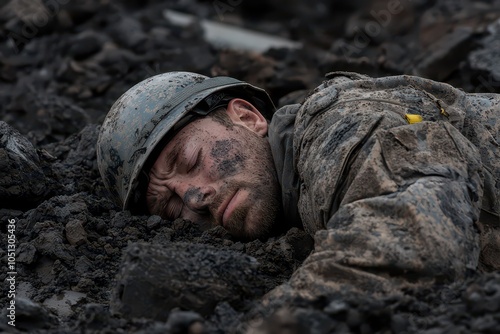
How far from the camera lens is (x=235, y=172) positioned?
4246 millimetres

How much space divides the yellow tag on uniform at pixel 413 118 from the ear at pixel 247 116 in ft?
3.16

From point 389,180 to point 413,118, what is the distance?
1.67 ft

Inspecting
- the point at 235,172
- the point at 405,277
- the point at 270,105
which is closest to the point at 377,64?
the point at 270,105

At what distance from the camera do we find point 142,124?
452 centimetres

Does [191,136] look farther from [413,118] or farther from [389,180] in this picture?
[389,180]

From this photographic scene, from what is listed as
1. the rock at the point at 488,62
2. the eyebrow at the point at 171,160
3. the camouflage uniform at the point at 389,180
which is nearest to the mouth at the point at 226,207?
the camouflage uniform at the point at 389,180

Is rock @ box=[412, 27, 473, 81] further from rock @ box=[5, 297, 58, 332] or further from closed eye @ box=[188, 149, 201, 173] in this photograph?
rock @ box=[5, 297, 58, 332]

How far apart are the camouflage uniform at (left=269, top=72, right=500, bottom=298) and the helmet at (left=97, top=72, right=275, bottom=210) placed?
489 mm

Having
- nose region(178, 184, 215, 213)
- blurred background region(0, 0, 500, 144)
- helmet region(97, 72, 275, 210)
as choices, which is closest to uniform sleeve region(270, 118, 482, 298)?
nose region(178, 184, 215, 213)

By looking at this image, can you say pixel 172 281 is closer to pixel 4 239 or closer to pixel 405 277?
pixel 405 277

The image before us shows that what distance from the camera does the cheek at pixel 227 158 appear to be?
4.25 metres

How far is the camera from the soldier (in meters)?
3.25

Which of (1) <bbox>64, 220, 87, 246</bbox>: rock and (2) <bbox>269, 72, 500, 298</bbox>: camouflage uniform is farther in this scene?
(1) <bbox>64, 220, 87, 246</bbox>: rock

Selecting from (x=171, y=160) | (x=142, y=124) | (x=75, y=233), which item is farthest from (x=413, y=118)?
(x=75, y=233)
